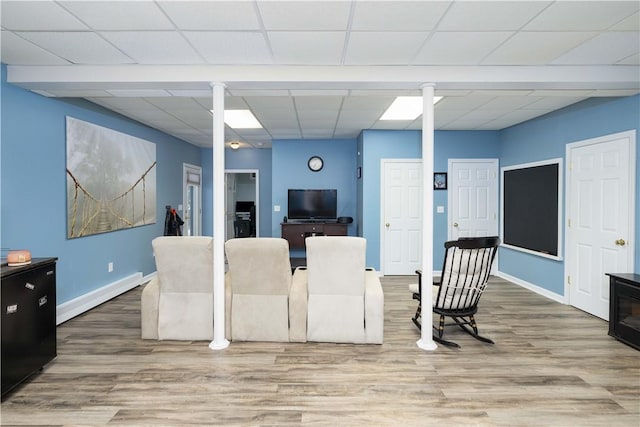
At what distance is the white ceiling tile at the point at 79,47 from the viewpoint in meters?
2.52

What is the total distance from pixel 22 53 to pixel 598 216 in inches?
240

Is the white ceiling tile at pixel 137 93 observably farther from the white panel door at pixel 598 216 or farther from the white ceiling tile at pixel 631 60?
the white panel door at pixel 598 216

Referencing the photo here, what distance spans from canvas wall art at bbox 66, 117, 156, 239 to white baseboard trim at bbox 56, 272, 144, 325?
761 mm

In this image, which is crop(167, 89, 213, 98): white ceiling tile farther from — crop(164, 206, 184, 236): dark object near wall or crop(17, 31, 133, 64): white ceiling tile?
→ crop(164, 206, 184, 236): dark object near wall

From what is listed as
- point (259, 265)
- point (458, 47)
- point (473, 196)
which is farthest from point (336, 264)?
point (473, 196)

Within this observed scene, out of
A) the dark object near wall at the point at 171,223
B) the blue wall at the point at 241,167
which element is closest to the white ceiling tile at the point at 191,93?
the dark object near wall at the point at 171,223

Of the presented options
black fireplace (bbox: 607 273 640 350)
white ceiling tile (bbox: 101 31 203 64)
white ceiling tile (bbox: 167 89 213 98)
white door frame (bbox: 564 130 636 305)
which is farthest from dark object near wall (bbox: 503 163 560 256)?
white ceiling tile (bbox: 101 31 203 64)

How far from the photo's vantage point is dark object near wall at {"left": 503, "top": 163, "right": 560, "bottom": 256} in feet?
14.9

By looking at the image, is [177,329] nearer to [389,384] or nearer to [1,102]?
[389,384]

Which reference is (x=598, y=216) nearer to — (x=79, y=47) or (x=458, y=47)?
(x=458, y=47)

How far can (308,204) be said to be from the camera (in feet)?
21.4

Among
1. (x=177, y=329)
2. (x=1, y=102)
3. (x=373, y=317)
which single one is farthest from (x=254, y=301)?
(x=1, y=102)

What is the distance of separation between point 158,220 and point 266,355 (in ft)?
12.9

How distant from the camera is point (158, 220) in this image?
5797 millimetres
